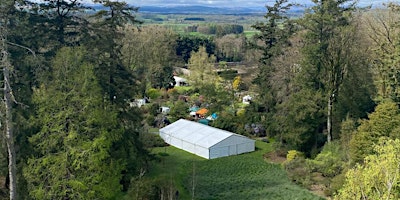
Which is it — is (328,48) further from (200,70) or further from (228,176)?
(200,70)

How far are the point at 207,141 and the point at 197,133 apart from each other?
1924 millimetres

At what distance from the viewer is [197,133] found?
31.8 m

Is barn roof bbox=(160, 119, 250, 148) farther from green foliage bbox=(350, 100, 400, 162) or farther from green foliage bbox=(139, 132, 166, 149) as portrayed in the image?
green foliage bbox=(350, 100, 400, 162)

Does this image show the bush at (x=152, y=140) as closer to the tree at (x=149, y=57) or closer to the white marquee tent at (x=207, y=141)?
the white marquee tent at (x=207, y=141)

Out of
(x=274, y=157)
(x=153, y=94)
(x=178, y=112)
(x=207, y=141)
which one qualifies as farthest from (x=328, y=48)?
(x=153, y=94)

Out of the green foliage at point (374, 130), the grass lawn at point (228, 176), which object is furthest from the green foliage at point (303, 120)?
the green foliage at point (374, 130)

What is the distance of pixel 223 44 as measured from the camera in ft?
246

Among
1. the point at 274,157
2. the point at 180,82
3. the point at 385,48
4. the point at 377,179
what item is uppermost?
the point at 385,48

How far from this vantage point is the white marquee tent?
1161 inches

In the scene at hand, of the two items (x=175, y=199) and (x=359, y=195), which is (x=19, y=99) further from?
Answer: (x=359, y=195)

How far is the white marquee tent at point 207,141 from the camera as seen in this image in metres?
29.5

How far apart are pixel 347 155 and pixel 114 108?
509 inches

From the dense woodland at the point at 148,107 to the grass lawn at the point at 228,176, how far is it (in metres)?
1.16

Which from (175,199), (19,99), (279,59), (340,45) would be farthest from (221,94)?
(19,99)
